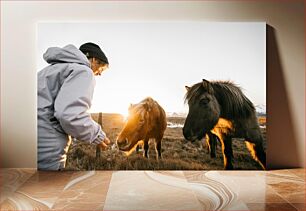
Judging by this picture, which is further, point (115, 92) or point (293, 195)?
point (115, 92)

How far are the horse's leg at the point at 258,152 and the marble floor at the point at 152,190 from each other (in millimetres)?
126

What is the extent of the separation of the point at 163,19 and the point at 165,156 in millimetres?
1247

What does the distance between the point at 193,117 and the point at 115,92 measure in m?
0.74

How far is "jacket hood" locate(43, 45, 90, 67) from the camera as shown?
4262 mm

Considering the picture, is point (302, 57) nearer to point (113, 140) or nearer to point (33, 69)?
point (113, 140)

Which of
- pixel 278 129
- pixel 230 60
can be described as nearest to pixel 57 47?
pixel 230 60

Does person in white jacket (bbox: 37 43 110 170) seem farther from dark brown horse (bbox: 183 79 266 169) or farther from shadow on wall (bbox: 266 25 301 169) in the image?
shadow on wall (bbox: 266 25 301 169)

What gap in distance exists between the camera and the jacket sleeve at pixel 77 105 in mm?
4004

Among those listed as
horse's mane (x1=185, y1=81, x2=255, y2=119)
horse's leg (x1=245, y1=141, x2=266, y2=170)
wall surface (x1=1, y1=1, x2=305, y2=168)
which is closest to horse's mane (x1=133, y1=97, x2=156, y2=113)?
horse's mane (x1=185, y1=81, x2=255, y2=119)

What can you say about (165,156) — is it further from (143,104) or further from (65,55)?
(65,55)

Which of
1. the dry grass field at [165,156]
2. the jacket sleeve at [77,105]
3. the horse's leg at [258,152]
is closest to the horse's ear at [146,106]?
the dry grass field at [165,156]

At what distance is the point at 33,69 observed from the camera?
447 cm

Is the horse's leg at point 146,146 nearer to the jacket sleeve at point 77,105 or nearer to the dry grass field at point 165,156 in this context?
the dry grass field at point 165,156

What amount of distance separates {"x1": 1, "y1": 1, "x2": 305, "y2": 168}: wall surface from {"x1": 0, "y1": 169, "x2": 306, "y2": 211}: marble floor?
270mm
